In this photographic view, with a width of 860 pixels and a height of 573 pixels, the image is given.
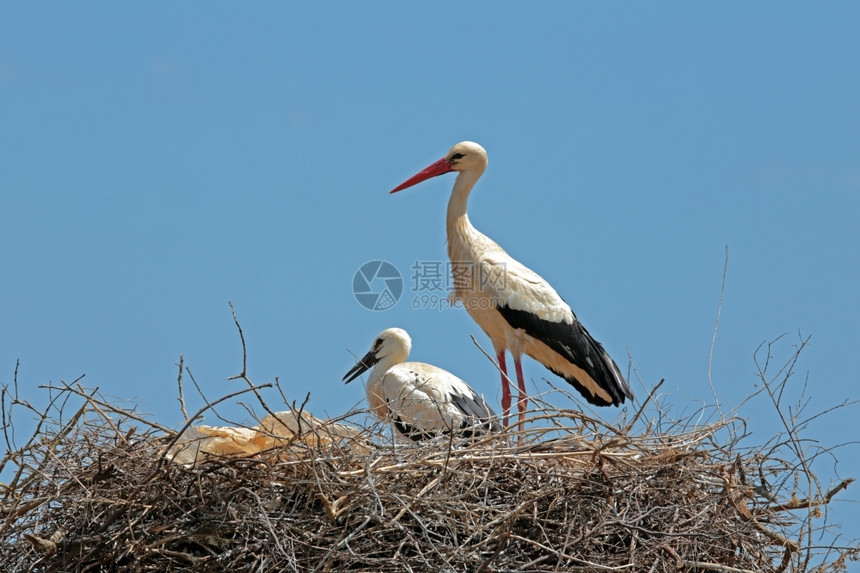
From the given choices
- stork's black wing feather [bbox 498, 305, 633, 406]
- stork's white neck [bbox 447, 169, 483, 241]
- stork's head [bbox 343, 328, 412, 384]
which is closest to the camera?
stork's black wing feather [bbox 498, 305, 633, 406]

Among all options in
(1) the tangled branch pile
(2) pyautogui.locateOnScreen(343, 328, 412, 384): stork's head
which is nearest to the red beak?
(2) pyautogui.locateOnScreen(343, 328, 412, 384): stork's head

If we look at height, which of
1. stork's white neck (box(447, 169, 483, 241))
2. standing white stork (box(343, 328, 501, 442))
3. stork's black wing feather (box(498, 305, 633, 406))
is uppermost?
stork's white neck (box(447, 169, 483, 241))

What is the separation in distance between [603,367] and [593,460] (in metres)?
2.41

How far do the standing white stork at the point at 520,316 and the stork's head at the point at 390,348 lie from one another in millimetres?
430

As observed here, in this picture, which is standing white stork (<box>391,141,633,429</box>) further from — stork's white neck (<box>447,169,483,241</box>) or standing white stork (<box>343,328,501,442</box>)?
standing white stork (<box>343,328,501,442</box>)

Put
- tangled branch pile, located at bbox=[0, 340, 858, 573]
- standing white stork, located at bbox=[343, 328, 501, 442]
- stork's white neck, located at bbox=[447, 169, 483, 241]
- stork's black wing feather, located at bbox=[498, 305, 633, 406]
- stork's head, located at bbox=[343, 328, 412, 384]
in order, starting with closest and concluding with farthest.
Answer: tangled branch pile, located at bbox=[0, 340, 858, 573], standing white stork, located at bbox=[343, 328, 501, 442], stork's black wing feather, located at bbox=[498, 305, 633, 406], stork's head, located at bbox=[343, 328, 412, 384], stork's white neck, located at bbox=[447, 169, 483, 241]

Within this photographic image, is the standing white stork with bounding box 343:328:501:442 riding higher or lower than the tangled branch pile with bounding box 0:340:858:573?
higher

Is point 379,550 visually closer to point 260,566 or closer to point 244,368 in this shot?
point 260,566

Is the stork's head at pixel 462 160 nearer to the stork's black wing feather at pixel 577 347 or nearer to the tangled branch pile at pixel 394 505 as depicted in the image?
the stork's black wing feather at pixel 577 347

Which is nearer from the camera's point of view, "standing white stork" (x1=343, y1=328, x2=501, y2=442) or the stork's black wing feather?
"standing white stork" (x1=343, y1=328, x2=501, y2=442)

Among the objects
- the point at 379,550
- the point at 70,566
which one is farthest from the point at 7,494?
the point at 379,550

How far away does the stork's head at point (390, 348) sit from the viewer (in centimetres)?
700

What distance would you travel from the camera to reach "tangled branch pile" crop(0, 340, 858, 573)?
4113 mm

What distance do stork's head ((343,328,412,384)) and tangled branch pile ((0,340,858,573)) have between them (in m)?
2.43
